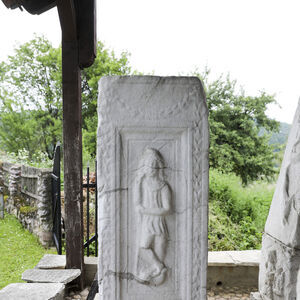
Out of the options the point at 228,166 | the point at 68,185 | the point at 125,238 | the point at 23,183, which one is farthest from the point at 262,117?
the point at 125,238

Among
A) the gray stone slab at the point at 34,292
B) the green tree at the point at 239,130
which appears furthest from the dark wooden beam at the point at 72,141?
the green tree at the point at 239,130

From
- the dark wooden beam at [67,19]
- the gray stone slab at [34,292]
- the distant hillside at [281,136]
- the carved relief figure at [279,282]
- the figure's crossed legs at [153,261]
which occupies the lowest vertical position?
the gray stone slab at [34,292]

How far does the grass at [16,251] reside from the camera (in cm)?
426

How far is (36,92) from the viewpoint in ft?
37.9

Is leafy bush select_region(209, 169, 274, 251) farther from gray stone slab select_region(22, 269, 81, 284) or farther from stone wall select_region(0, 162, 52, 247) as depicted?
stone wall select_region(0, 162, 52, 247)

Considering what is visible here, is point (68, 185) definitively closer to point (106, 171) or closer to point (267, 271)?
point (106, 171)

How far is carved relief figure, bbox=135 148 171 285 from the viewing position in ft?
6.22

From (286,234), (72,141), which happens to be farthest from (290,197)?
(72,141)

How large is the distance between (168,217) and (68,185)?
1.41 m

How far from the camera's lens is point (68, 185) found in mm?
2998

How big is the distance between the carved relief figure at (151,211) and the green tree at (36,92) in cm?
934

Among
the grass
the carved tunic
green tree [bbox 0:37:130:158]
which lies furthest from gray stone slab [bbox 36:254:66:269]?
green tree [bbox 0:37:130:158]

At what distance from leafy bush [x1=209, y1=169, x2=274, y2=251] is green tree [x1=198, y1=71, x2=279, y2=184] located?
5.75 feet

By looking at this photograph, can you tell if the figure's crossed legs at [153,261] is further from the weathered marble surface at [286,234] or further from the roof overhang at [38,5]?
the roof overhang at [38,5]
